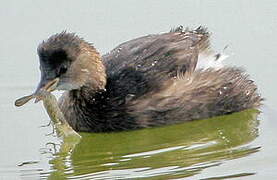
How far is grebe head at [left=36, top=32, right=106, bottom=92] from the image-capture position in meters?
7.53

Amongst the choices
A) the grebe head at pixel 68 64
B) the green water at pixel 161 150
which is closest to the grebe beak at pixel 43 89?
the grebe head at pixel 68 64

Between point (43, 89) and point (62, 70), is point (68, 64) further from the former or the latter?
point (43, 89)

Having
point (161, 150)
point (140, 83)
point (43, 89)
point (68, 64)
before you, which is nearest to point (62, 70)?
point (68, 64)

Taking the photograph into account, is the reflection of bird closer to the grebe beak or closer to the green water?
the grebe beak

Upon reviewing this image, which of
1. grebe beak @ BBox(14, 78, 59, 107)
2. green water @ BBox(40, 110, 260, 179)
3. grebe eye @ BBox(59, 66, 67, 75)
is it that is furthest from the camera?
grebe eye @ BBox(59, 66, 67, 75)

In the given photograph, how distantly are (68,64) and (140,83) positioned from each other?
64cm

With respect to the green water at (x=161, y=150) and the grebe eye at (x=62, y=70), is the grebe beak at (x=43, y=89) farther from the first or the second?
the green water at (x=161, y=150)

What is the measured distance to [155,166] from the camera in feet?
22.0

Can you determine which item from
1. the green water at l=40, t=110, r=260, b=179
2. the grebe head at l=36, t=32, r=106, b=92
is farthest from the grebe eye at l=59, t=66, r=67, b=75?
the green water at l=40, t=110, r=260, b=179

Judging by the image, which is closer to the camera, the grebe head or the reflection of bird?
the grebe head

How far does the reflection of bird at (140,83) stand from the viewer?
7.71m

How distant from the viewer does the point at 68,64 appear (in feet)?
25.4

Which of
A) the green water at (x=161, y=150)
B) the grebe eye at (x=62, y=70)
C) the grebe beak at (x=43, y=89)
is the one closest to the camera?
the green water at (x=161, y=150)

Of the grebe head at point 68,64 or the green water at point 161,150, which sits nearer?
the green water at point 161,150
